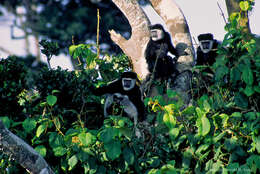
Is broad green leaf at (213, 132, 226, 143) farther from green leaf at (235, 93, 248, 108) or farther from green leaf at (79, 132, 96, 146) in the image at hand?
green leaf at (79, 132, 96, 146)

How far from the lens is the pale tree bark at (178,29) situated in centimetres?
432

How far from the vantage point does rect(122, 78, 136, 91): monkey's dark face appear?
16.7 ft

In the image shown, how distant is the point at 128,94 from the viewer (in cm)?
532

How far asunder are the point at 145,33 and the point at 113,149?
94.2 inches

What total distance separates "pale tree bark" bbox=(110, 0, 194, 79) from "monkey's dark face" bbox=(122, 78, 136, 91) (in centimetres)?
25

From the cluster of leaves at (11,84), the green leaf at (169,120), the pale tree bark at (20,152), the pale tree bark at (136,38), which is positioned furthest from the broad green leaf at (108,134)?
the pale tree bark at (136,38)

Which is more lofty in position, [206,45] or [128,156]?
[206,45]

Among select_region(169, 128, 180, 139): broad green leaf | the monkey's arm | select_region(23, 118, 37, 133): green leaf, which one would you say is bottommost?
select_region(169, 128, 180, 139): broad green leaf

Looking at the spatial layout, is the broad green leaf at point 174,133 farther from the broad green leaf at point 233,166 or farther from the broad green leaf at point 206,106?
the broad green leaf at point 233,166

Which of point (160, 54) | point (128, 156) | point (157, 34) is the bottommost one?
point (128, 156)

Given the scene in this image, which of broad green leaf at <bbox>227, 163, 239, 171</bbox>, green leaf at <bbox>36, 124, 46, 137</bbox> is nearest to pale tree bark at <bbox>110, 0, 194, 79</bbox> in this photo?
broad green leaf at <bbox>227, 163, 239, 171</bbox>

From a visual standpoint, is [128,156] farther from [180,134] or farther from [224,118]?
[224,118]

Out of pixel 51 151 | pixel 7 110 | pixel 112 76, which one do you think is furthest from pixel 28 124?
pixel 112 76

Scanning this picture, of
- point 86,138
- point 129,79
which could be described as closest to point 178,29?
point 129,79
